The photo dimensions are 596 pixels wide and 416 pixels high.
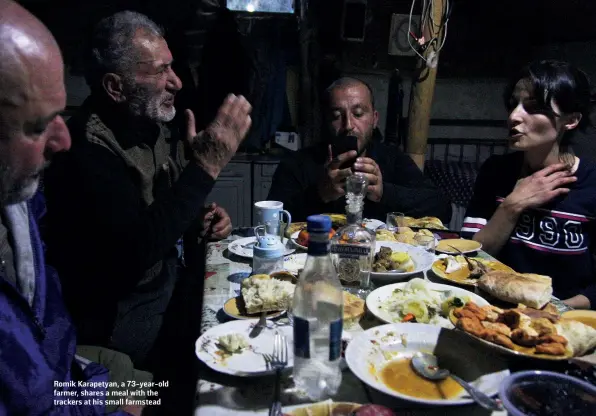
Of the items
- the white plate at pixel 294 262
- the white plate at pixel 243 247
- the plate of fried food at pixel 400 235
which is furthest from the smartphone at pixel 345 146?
the white plate at pixel 294 262

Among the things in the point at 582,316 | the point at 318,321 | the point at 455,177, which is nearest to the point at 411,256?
the point at 582,316

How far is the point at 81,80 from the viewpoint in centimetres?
554

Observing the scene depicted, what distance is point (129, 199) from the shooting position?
5.99 ft

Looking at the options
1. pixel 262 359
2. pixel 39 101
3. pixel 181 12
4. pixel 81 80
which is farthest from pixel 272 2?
pixel 262 359

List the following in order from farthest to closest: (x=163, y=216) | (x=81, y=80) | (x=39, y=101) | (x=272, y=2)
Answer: (x=81, y=80), (x=272, y=2), (x=163, y=216), (x=39, y=101)

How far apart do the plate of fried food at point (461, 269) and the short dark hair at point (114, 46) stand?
1.74 m

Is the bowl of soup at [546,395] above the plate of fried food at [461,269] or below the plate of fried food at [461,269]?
above

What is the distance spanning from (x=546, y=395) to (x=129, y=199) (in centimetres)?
163

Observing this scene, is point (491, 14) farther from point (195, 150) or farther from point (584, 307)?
point (195, 150)

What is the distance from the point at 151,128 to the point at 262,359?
5.15 feet

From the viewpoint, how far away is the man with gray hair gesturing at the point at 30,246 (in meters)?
1.04

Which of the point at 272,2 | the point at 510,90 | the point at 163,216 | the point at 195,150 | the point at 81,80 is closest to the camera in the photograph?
the point at 163,216

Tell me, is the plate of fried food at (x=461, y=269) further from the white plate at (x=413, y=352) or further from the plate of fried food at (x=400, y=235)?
the white plate at (x=413, y=352)

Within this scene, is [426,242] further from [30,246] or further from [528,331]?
[30,246]
